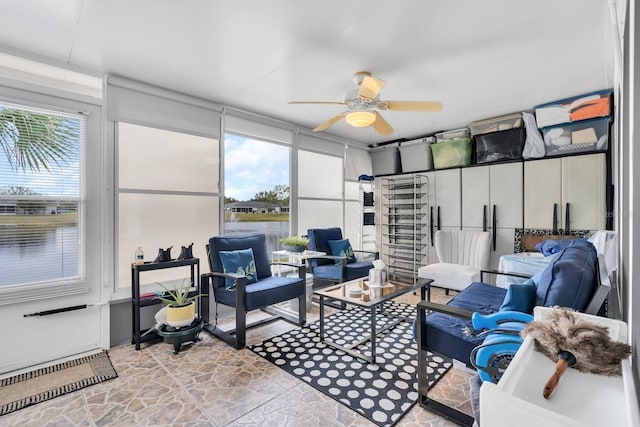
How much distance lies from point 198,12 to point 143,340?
2.83 metres

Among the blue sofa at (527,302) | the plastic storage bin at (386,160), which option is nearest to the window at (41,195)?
the blue sofa at (527,302)

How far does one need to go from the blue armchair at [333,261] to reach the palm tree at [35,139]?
2.78m

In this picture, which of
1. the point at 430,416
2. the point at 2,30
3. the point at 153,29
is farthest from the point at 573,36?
the point at 2,30

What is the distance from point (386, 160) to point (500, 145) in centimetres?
190

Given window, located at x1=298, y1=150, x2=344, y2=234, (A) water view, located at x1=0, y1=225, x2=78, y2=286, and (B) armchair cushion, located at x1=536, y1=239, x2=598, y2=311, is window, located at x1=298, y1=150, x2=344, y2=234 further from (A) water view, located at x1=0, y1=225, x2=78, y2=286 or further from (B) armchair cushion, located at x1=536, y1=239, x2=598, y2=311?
(B) armchair cushion, located at x1=536, y1=239, x2=598, y2=311

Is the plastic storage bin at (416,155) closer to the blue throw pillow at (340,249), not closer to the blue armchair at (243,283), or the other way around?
the blue throw pillow at (340,249)

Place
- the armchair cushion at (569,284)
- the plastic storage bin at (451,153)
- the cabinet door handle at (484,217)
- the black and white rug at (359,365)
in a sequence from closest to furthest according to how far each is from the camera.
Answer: the armchair cushion at (569,284), the black and white rug at (359,365), the cabinet door handle at (484,217), the plastic storage bin at (451,153)

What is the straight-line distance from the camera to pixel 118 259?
9.60ft

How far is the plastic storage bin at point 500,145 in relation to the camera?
12.8ft

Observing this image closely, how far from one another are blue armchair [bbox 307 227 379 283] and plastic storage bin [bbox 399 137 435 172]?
177cm

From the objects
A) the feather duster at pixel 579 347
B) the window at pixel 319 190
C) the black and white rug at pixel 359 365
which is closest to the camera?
the feather duster at pixel 579 347

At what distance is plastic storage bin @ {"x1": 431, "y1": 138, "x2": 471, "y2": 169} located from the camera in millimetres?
4438

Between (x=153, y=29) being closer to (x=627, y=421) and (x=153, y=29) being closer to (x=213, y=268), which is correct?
(x=213, y=268)

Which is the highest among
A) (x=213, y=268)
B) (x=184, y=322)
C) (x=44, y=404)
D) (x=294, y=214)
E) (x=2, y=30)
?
(x=2, y=30)
